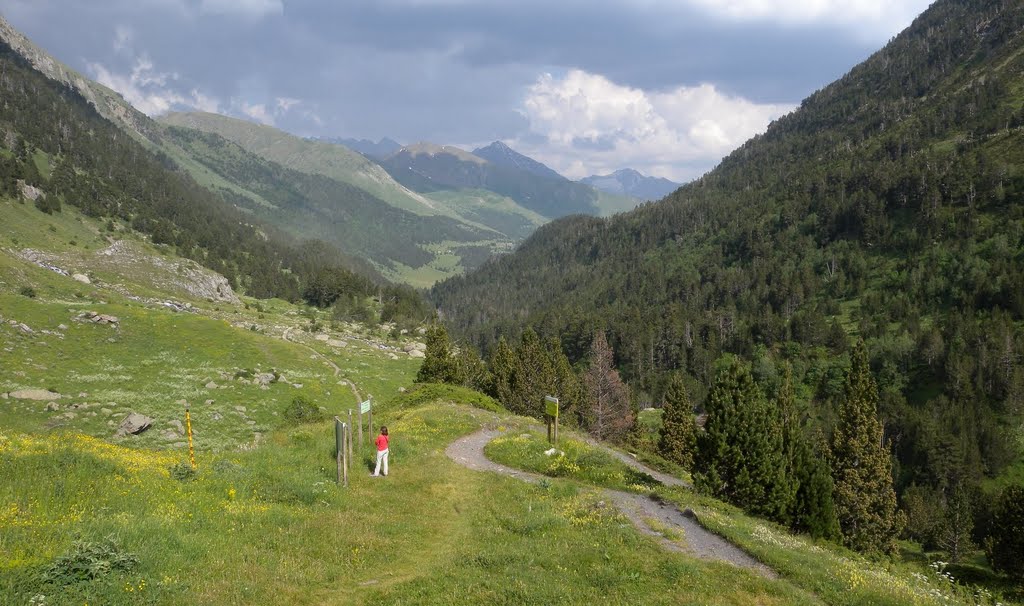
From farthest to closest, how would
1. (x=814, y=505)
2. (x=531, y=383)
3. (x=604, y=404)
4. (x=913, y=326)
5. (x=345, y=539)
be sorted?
(x=913, y=326) → (x=604, y=404) → (x=531, y=383) → (x=814, y=505) → (x=345, y=539)

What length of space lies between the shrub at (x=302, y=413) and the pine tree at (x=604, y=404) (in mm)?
39627

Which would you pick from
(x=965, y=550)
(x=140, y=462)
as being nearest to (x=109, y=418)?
(x=140, y=462)

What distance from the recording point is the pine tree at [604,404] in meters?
75.0

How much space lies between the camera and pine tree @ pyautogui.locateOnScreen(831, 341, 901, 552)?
167 feet

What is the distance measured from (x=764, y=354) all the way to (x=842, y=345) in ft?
66.2

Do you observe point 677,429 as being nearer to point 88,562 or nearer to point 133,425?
point 133,425

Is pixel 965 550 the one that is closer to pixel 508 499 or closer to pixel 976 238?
pixel 508 499

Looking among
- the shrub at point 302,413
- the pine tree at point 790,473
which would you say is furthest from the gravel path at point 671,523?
the shrub at point 302,413

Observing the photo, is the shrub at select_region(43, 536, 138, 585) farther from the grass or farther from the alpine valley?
the grass

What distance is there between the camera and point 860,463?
51.8m

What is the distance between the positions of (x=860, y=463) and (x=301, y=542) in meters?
56.5

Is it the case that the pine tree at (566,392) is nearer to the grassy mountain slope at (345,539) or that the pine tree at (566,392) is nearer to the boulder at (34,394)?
the grassy mountain slope at (345,539)

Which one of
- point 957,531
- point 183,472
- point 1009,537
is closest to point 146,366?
point 183,472

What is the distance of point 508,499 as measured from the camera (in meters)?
21.5
